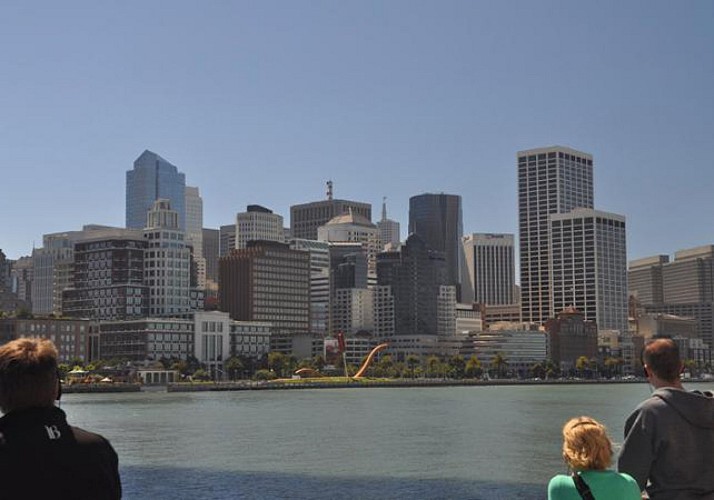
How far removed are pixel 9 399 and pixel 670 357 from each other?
16.6ft

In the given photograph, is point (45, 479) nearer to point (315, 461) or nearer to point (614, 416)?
point (315, 461)

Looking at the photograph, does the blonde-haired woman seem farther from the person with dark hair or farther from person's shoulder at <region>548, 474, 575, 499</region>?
the person with dark hair

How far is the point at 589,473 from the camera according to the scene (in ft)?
24.7

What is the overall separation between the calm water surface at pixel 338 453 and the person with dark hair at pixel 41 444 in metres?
38.8

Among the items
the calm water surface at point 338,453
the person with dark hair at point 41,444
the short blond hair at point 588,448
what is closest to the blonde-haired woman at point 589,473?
the short blond hair at point 588,448

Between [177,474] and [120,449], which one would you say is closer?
[177,474]

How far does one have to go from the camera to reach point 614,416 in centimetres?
10475

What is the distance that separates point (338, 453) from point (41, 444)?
200 feet

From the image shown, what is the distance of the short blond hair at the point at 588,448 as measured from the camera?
7.54 m

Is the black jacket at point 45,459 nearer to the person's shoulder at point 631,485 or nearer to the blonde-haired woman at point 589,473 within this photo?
the blonde-haired woman at point 589,473

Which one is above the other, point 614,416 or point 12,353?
point 12,353

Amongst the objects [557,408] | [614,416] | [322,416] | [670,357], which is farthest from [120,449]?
[557,408]

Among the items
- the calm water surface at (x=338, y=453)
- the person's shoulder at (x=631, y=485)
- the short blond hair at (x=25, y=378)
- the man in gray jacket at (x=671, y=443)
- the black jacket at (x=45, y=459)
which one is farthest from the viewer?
the calm water surface at (x=338, y=453)

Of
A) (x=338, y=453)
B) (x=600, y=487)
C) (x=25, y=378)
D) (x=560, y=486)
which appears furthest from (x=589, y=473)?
(x=338, y=453)
